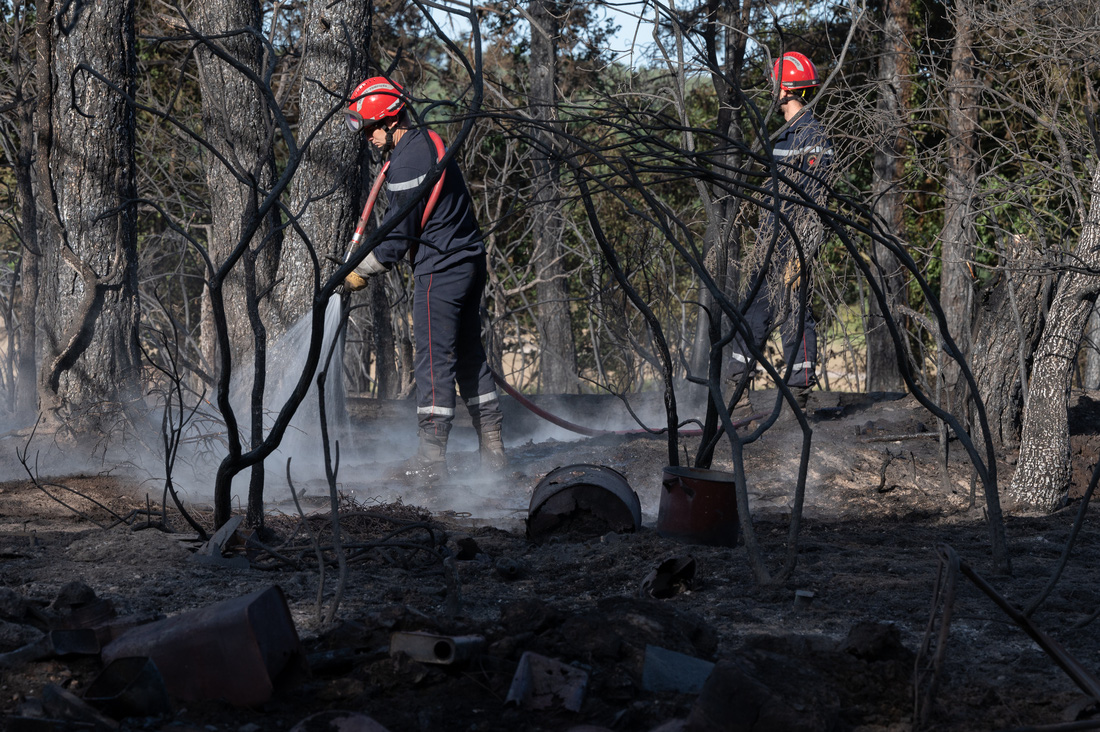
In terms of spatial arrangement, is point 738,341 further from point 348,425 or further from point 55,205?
point 55,205

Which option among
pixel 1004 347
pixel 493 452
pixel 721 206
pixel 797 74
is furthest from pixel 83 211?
pixel 721 206

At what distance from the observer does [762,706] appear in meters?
1.81

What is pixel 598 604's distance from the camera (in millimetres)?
2475

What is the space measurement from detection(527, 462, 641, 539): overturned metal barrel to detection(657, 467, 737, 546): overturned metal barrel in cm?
25

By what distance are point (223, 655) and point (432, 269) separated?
3.67 m

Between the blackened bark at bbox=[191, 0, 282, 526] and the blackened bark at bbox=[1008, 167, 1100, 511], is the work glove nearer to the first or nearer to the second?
the blackened bark at bbox=[191, 0, 282, 526]

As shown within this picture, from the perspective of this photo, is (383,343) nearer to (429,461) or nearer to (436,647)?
(429,461)

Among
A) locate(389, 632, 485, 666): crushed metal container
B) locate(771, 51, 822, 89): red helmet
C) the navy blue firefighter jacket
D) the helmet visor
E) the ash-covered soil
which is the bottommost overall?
the ash-covered soil

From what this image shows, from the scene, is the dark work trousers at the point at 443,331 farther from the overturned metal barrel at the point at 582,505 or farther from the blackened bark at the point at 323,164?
the overturned metal barrel at the point at 582,505

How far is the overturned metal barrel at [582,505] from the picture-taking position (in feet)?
12.6

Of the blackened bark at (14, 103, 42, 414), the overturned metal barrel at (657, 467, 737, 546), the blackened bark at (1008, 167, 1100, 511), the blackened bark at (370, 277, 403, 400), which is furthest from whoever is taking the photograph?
the blackened bark at (370, 277, 403, 400)

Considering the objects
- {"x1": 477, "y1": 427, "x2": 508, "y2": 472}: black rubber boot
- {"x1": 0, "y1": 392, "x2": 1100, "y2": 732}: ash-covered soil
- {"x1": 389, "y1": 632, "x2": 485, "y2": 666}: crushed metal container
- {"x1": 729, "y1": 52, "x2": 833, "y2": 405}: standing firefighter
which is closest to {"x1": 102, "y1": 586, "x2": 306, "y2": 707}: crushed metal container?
{"x1": 0, "y1": 392, "x2": 1100, "y2": 732}: ash-covered soil

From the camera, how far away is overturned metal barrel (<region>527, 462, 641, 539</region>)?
3832mm

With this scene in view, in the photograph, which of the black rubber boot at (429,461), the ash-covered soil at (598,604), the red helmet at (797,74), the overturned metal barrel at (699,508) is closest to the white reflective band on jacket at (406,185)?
the black rubber boot at (429,461)
